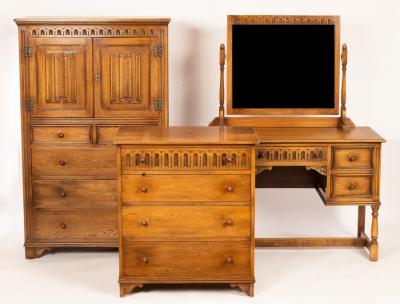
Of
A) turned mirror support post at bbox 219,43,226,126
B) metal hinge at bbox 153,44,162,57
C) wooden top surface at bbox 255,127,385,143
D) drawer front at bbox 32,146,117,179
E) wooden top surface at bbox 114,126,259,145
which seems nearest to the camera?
wooden top surface at bbox 114,126,259,145

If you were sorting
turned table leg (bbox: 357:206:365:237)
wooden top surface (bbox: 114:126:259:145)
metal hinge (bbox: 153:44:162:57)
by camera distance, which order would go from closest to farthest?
1. wooden top surface (bbox: 114:126:259:145)
2. metal hinge (bbox: 153:44:162:57)
3. turned table leg (bbox: 357:206:365:237)

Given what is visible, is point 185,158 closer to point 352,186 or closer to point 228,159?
point 228,159

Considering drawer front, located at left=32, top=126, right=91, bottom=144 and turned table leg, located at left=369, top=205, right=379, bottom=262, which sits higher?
drawer front, located at left=32, top=126, right=91, bottom=144

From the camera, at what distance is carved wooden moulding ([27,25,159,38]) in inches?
233

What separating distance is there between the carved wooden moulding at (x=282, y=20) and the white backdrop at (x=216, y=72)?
17.7 inches

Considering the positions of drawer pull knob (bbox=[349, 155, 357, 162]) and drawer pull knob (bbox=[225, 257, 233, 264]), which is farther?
drawer pull knob (bbox=[349, 155, 357, 162])

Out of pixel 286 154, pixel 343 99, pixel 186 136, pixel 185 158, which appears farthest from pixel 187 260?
pixel 343 99

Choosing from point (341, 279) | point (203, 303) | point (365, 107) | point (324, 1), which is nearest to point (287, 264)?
point (341, 279)

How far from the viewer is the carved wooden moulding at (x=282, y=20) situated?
6172 millimetres

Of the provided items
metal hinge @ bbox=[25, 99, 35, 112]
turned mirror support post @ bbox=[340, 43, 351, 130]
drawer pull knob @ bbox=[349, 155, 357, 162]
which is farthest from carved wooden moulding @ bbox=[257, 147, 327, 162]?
metal hinge @ bbox=[25, 99, 35, 112]

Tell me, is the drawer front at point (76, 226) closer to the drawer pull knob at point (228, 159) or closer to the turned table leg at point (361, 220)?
the drawer pull knob at point (228, 159)

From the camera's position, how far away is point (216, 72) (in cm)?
669

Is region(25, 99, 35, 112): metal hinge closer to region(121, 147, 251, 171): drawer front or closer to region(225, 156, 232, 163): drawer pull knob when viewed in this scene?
region(121, 147, 251, 171): drawer front

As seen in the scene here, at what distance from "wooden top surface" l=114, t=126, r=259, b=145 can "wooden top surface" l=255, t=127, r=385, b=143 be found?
1.04 feet
